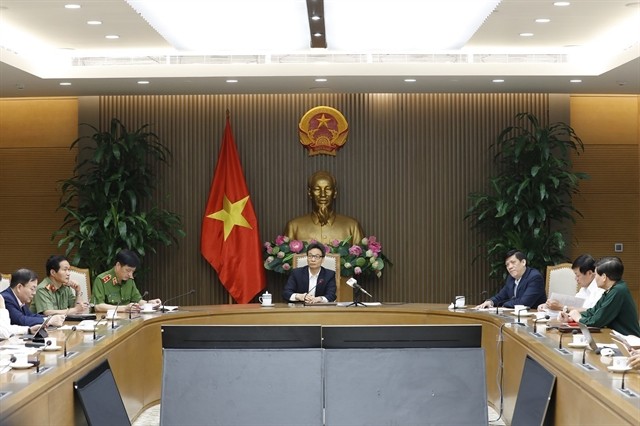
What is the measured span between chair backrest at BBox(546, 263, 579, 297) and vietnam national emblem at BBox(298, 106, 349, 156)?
316 centimetres

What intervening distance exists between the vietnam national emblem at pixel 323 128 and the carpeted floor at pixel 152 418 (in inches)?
176

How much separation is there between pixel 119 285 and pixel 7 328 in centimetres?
223

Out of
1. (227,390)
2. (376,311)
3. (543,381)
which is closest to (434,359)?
(543,381)

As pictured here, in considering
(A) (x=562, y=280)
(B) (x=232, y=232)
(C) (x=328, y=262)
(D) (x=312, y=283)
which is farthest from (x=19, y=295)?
(A) (x=562, y=280)

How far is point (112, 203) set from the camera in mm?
10117

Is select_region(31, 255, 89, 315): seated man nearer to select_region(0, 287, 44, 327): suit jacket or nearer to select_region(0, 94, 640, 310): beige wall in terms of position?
select_region(0, 287, 44, 327): suit jacket

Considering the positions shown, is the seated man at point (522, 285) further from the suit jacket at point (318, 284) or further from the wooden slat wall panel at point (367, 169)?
the wooden slat wall panel at point (367, 169)

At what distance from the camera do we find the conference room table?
413 cm

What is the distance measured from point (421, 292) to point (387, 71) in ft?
9.28

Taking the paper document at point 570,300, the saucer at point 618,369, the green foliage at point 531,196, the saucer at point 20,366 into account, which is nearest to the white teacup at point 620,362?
the saucer at point 618,369

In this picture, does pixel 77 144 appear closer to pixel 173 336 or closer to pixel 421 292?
pixel 421 292

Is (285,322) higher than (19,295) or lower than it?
lower

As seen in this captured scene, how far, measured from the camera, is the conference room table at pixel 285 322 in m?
4.13

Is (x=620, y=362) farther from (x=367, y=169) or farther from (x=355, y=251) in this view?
(x=367, y=169)
